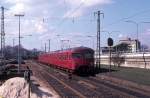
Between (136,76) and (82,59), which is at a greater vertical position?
(82,59)

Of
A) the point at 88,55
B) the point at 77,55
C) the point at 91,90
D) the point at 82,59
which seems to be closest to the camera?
the point at 91,90

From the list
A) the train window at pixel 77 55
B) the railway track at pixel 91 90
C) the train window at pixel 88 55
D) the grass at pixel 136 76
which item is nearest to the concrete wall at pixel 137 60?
the grass at pixel 136 76

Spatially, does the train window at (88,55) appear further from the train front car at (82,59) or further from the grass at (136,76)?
the grass at (136,76)

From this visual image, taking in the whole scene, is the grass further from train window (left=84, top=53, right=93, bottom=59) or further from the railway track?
train window (left=84, top=53, right=93, bottom=59)

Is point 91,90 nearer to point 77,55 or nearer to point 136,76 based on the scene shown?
point 136,76

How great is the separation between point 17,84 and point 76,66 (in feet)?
90.7

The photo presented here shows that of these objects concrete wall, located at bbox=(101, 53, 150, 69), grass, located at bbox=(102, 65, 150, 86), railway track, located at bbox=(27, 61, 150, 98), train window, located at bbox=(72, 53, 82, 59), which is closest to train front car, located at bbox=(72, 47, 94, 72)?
train window, located at bbox=(72, 53, 82, 59)

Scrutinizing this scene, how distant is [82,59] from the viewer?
49.2 meters

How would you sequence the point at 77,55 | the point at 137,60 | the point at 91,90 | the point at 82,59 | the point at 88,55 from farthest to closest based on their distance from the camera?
1. the point at 137,60
2. the point at 88,55
3. the point at 77,55
4. the point at 82,59
5. the point at 91,90

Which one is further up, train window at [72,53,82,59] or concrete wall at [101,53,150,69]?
train window at [72,53,82,59]

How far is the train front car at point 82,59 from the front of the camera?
161 ft

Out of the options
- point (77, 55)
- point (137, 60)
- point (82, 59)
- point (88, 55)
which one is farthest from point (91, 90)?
point (137, 60)

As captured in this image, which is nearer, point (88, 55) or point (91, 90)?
point (91, 90)

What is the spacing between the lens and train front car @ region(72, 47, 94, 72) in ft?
161
